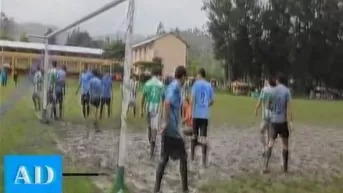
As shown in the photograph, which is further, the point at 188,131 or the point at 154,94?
the point at 154,94

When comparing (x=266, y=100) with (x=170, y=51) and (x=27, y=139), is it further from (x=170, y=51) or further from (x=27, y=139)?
(x=27, y=139)

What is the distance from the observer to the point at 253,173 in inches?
462

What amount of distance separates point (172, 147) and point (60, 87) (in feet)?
12.2

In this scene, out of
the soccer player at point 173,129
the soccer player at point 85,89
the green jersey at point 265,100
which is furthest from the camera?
the green jersey at point 265,100

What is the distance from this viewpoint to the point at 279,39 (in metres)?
19.5

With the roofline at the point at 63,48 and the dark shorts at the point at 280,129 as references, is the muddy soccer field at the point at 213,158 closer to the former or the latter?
the dark shorts at the point at 280,129

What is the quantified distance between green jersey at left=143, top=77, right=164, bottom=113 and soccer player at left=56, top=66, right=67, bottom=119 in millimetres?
1322

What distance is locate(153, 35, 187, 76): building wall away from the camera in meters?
10.8

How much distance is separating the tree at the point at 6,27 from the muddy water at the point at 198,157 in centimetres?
193

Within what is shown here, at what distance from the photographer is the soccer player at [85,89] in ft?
31.8

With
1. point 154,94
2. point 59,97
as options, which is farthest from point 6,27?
point 59,97

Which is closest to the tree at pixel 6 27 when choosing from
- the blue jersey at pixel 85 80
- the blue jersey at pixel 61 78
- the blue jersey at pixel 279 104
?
the blue jersey at pixel 85 80

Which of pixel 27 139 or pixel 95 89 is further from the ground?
pixel 95 89

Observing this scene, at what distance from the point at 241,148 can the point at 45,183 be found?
9.27 metres
